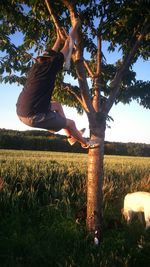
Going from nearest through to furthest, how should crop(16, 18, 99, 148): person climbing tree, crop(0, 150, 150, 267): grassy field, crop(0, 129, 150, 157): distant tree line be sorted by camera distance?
1. crop(16, 18, 99, 148): person climbing tree
2. crop(0, 150, 150, 267): grassy field
3. crop(0, 129, 150, 157): distant tree line

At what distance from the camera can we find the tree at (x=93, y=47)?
6.97m

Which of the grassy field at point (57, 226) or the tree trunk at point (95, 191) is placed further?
the tree trunk at point (95, 191)

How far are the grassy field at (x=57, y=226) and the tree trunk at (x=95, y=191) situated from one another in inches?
8.6

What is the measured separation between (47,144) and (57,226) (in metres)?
29.7

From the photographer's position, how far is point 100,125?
695cm

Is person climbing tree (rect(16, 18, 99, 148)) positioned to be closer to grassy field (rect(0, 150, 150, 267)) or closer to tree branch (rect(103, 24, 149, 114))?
tree branch (rect(103, 24, 149, 114))

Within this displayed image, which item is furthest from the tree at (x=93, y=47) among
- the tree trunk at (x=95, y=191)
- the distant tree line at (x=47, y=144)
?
the distant tree line at (x=47, y=144)

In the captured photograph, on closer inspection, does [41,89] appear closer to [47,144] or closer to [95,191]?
[95,191]

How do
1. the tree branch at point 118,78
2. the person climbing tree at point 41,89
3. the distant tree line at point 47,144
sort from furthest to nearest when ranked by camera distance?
the distant tree line at point 47,144 < the tree branch at point 118,78 < the person climbing tree at point 41,89

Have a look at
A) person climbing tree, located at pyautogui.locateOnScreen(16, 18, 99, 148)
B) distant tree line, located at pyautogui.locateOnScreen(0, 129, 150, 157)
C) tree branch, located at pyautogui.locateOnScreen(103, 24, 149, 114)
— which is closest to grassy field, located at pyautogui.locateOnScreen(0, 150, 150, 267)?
person climbing tree, located at pyautogui.locateOnScreen(16, 18, 99, 148)

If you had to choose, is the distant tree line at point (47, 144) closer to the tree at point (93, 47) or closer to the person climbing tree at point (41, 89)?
the tree at point (93, 47)

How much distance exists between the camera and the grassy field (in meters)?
6.11

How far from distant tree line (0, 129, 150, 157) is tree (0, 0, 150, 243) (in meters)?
27.6

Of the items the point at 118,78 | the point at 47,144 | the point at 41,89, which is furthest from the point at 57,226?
the point at 47,144
